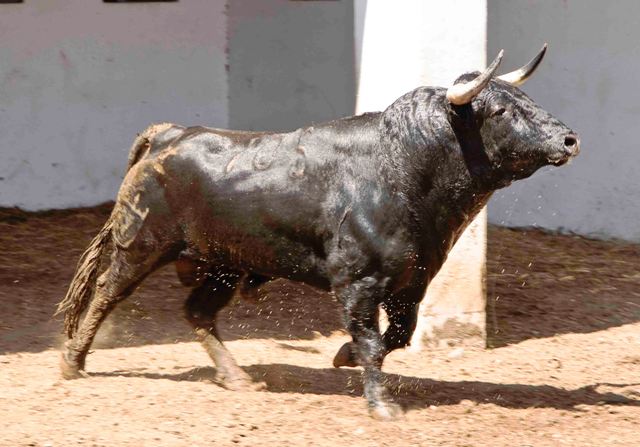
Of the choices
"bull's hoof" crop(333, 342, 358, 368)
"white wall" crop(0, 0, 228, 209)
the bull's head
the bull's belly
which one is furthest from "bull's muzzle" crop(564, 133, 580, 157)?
"white wall" crop(0, 0, 228, 209)

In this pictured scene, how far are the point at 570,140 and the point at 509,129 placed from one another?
1.03 feet

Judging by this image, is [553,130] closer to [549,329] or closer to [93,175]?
[549,329]

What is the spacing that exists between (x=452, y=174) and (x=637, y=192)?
5058 millimetres

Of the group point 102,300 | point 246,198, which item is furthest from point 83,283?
point 246,198

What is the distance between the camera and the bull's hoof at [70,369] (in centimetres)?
739

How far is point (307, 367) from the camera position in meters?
7.89

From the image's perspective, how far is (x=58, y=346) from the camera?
8297 mm

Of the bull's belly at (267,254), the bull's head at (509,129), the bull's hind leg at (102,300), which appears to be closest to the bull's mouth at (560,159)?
the bull's head at (509,129)

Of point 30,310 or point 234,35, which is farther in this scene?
point 234,35

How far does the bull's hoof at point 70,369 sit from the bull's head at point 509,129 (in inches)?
102

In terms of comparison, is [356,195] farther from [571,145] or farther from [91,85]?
[91,85]

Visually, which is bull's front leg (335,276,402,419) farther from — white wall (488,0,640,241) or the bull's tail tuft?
white wall (488,0,640,241)

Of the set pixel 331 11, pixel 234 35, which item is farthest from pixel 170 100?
pixel 331 11

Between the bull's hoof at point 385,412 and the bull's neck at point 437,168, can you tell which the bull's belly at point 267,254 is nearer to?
the bull's neck at point 437,168
